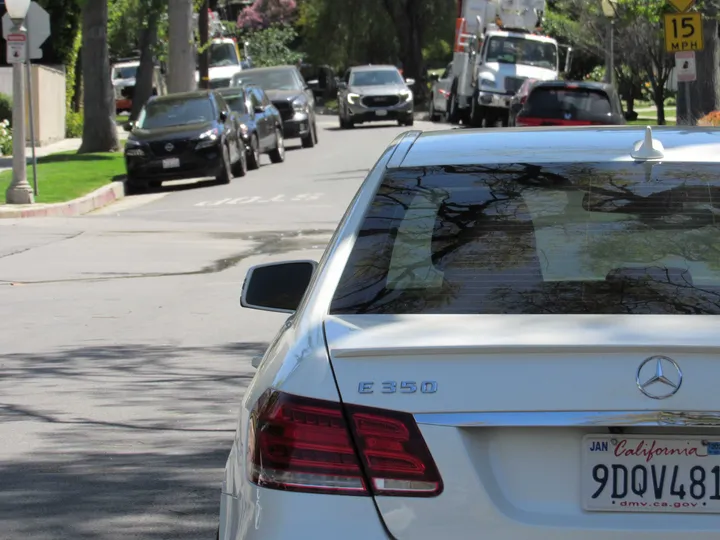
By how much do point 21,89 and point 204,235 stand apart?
19.0 feet

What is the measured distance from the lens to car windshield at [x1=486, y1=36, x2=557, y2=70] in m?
40.1

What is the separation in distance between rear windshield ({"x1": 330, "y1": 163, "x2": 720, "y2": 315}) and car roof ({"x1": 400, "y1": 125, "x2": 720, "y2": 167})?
0.04m

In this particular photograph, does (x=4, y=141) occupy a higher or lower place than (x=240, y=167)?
higher

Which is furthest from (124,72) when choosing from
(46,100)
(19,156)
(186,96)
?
(19,156)

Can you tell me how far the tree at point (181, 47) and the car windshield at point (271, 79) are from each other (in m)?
1.33

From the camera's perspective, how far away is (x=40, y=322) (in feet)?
37.2

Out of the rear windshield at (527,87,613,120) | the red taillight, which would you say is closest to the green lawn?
the rear windshield at (527,87,613,120)

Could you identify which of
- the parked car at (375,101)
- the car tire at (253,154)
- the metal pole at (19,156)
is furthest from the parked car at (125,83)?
the metal pole at (19,156)

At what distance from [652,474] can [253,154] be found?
27.7 meters

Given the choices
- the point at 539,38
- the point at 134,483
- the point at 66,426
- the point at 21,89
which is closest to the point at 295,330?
the point at 134,483

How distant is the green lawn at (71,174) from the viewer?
24103 millimetres

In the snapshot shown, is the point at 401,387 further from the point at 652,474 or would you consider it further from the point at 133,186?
the point at 133,186

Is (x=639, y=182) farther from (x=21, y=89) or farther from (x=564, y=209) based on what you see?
(x=21, y=89)

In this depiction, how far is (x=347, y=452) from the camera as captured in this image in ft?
10.5
